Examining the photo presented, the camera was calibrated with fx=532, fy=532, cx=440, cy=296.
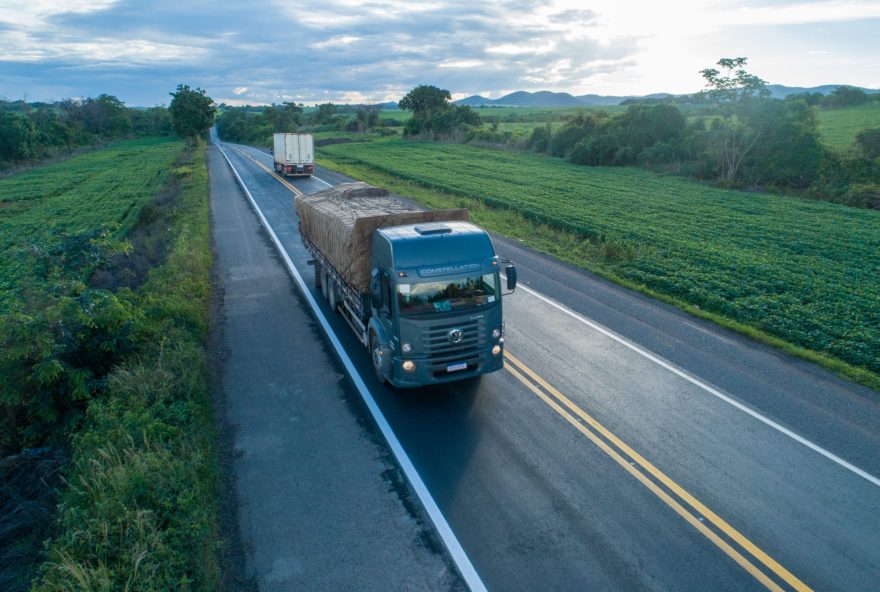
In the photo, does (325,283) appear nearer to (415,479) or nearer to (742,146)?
(415,479)

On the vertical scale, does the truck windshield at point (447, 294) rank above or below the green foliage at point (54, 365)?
above

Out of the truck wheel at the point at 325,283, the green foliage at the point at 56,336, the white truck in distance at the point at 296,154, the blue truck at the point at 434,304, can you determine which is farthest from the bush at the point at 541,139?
the blue truck at the point at 434,304

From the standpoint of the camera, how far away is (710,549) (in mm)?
6820

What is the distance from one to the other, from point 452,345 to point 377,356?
1691 millimetres

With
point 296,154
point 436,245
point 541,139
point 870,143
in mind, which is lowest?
point 436,245

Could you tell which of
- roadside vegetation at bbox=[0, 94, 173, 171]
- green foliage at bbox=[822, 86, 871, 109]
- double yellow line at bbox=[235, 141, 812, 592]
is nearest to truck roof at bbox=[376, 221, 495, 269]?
double yellow line at bbox=[235, 141, 812, 592]

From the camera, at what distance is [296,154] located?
4038 centimetres

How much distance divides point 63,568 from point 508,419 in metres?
6.67

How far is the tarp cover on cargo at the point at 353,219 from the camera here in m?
11.5

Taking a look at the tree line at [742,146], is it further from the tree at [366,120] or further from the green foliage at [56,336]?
the tree at [366,120]

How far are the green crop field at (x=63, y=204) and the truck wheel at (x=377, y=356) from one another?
14.8 metres

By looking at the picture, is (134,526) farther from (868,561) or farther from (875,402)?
(875,402)

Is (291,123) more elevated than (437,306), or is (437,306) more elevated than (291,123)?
(291,123)

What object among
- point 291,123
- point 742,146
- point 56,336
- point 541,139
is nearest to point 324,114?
point 291,123
